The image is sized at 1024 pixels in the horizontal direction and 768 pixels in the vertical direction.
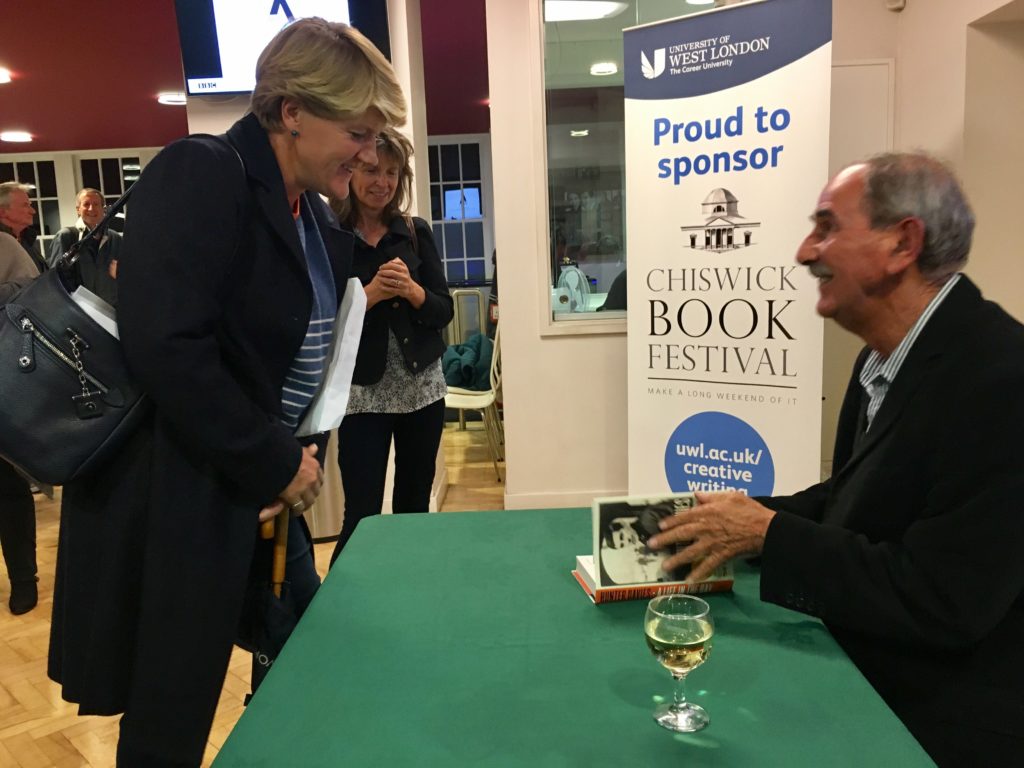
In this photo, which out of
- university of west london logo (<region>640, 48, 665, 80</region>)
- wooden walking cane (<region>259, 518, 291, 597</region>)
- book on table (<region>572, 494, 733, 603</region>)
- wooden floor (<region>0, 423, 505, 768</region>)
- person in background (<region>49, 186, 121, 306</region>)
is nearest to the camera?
book on table (<region>572, 494, 733, 603</region>)

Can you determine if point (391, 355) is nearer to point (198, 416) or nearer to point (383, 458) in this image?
point (383, 458)

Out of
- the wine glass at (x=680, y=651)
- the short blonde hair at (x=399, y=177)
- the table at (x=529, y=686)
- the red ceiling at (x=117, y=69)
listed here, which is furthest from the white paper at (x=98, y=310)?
the red ceiling at (x=117, y=69)

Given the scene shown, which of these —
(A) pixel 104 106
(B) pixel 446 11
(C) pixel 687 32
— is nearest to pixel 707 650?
(C) pixel 687 32

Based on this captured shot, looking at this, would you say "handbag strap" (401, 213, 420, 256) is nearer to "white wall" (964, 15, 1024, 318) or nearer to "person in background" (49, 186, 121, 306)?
"person in background" (49, 186, 121, 306)

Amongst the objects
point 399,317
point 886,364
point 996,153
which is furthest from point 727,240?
point 886,364

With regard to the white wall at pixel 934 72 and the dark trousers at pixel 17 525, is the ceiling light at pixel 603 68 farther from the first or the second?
the dark trousers at pixel 17 525

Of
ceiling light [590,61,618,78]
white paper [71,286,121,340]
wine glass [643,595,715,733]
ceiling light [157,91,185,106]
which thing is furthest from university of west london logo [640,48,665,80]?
ceiling light [157,91,185,106]

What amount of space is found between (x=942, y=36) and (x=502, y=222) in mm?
2086

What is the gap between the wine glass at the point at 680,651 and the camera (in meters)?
0.80

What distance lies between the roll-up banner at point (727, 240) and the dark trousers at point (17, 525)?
2.46m

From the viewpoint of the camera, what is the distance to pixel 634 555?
110cm

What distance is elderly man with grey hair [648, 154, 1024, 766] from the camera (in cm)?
95

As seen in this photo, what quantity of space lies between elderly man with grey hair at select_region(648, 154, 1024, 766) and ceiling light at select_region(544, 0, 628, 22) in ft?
9.81

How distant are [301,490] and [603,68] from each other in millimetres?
3252
